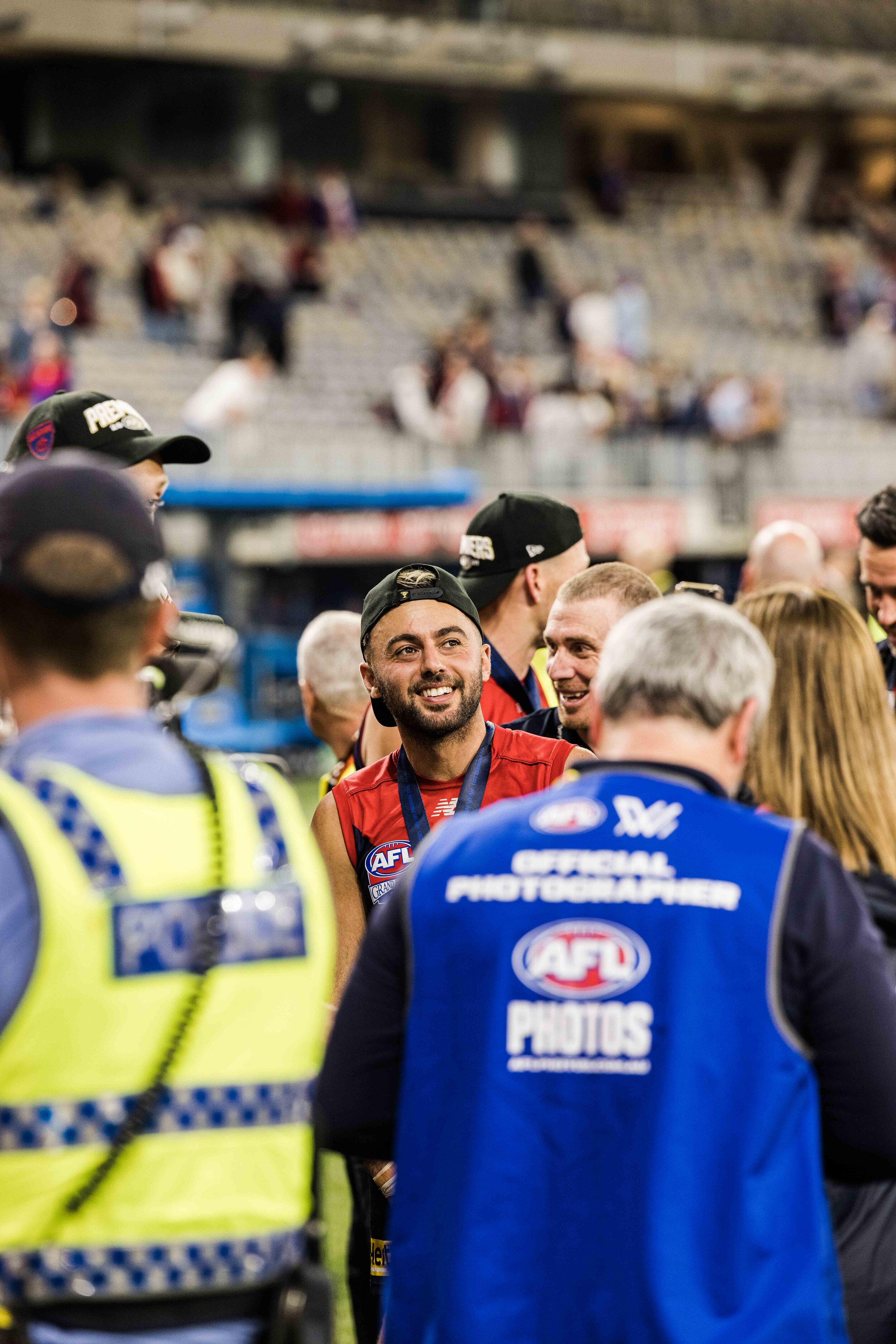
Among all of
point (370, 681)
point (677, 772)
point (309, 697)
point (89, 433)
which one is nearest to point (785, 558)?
point (309, 697)

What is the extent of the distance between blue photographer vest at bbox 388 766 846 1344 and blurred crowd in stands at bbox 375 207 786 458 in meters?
15.4

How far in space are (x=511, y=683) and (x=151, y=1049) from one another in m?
2.84

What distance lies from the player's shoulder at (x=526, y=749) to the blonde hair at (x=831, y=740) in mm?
864

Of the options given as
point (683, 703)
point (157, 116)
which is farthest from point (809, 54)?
point (683, 703)

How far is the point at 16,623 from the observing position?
2.04 m

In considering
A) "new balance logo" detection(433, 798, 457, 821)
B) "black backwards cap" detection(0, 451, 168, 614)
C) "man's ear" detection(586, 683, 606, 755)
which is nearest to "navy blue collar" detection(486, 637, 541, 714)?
"new balance logo" detection(433, 798, 457, 821)

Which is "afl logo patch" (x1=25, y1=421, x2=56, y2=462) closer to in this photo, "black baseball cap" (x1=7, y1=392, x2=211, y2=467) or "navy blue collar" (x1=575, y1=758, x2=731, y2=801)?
"black baseball cap" (x1=7, y1=392, x2=211, y2=467)

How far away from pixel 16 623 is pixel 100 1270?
2.57ft

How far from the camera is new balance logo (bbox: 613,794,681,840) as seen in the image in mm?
2188

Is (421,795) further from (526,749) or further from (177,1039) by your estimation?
(177,1039)

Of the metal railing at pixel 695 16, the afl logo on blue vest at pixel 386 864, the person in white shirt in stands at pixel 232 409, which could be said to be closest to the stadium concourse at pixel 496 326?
the person in white shirt in stands at pixel 232 409

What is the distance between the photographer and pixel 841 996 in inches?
84.9

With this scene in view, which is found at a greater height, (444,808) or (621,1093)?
(444,808)

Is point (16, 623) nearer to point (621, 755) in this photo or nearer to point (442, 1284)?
point (621, 755)
